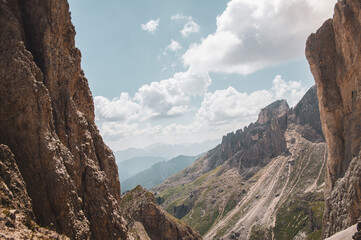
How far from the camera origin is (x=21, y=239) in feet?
52.5

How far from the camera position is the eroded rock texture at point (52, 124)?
21.3 meters

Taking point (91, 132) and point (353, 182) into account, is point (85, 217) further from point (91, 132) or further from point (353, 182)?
point (353, 182)

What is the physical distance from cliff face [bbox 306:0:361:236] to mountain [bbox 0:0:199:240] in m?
63.5

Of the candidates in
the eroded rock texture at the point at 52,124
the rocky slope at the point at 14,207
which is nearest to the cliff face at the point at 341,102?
the eroded rock texture at the point at 52,124

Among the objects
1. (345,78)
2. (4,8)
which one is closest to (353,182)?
(345,78)

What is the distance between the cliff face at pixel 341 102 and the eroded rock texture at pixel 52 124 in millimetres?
63074

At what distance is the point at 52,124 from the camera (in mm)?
24641

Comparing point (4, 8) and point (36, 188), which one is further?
point (4, 8)

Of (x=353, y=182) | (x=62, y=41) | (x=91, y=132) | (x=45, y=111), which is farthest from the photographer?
(x=353, y=182)

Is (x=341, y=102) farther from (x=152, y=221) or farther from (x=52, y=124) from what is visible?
(x=52, y=124)

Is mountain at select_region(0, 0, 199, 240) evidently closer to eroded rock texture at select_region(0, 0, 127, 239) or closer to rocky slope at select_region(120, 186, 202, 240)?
eroded rock texture at select_region(0, 0, 127, 239)

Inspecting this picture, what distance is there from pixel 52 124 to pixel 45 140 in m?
2.92

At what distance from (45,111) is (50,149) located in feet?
11.8

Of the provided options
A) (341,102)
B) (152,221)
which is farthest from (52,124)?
(341,102)
